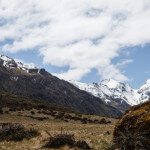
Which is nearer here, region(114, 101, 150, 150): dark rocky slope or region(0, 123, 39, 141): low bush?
region(114, 101, 150, 150): dark rocky slope

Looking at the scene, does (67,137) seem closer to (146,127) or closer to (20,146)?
(20,146)

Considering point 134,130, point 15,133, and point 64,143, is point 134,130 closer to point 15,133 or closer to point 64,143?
point 64,143

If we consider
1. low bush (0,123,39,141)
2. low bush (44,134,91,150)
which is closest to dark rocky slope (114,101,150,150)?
low bush (44,134,91,150)

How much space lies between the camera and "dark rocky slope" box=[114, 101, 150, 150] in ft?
77.7

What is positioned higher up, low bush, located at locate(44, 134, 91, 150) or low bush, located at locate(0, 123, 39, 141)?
low bush, located at locate(0, 123, 39, 141)

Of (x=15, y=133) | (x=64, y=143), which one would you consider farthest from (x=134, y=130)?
(x=15, y=133)

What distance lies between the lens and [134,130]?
25.1 m

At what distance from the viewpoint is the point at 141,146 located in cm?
2356

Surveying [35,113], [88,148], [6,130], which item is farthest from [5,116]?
[88,148]

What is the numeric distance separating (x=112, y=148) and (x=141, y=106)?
12.5ft

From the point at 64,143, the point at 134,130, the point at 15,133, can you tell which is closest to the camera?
the point at 134,130

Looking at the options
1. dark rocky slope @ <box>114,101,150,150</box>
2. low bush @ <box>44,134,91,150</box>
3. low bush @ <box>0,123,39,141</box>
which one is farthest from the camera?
low bush @ <box>0,123,39,141</box>

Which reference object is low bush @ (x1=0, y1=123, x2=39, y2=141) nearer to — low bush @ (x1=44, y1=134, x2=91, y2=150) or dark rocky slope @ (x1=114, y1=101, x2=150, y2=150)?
low bush @ (x1=44, y1=134, x2=91, y2=150)

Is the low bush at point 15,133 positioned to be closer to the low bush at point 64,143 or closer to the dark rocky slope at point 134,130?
the low bush at point 64,143
